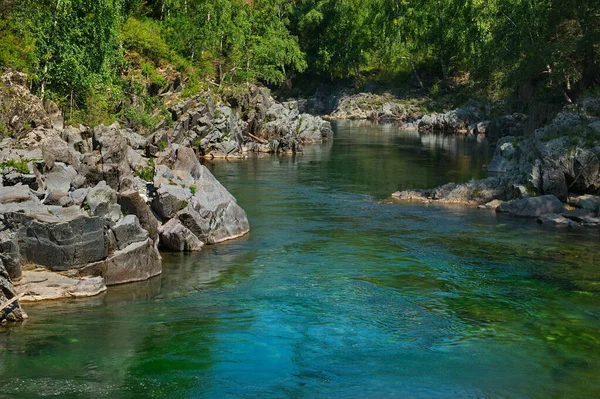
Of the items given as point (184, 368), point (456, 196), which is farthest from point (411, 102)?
point (184, 368)

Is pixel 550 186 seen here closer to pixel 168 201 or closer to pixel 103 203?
pixel 168 201

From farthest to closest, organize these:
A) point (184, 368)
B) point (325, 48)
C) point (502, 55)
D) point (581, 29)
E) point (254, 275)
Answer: point (325, 48) < point (502, 55) < point (581, 29) < point (254, 275) < point (184, 368)

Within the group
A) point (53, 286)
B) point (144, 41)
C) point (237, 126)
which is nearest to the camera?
point (53, 286)

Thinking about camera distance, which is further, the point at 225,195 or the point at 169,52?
the point at 169,52

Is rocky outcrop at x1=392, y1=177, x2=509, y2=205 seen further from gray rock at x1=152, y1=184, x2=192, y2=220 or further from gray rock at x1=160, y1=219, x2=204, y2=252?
gray rock at x1=160, y1=219, x2=204, y2=252

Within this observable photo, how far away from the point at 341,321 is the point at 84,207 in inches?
458

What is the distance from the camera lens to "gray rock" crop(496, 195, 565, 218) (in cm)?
3978

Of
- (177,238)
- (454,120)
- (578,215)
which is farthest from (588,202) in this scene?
(454,120)

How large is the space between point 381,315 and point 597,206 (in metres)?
20.8

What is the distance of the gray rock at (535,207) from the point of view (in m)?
39.8

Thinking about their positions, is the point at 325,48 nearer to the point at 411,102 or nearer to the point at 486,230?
the point at 411,102

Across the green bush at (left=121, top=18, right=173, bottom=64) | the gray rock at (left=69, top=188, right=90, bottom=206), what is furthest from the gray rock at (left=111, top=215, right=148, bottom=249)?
the green bush at (left=121, top=18, right=173, bottom=64)

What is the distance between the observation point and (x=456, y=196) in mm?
44969

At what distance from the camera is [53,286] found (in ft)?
82.1
